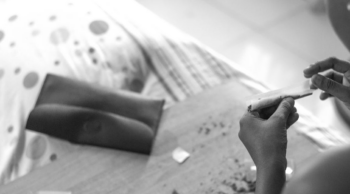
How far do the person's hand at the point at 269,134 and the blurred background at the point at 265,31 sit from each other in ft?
3.15

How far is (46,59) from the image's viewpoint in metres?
1.11

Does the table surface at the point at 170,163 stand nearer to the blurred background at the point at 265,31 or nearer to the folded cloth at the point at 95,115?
the folded cloth at the point at 95,115

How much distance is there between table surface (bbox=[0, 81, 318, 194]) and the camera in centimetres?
90

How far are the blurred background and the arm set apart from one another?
968mm

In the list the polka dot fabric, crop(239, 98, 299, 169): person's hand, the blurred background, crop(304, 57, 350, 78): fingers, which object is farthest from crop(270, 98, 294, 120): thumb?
the blurred background

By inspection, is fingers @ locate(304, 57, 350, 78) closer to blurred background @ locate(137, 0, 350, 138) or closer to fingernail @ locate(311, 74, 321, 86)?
fingernail @ locate(311, 74, 321, 86)

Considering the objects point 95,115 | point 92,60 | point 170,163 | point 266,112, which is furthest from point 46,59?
point 266,112

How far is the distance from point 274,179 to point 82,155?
0.49 meters

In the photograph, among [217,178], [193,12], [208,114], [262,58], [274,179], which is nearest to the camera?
[274,179]

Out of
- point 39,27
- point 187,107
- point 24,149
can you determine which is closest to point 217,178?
point 187,107

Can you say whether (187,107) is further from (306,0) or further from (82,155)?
(306,0)

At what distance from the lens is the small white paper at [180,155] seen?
954 millimetres

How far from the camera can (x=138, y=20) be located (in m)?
1.27

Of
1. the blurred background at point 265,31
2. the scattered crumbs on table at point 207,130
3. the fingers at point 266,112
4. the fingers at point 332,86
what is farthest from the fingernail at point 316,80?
the blurred background at point 265,31
